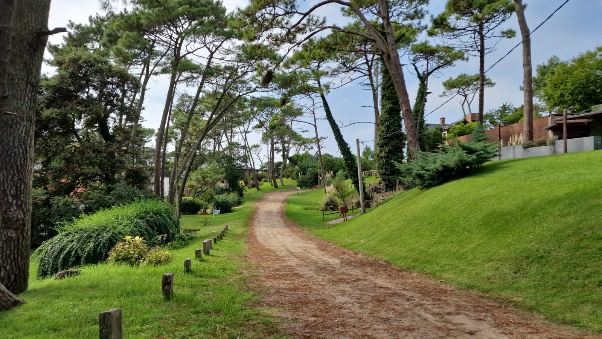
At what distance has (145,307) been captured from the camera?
19.1 feet

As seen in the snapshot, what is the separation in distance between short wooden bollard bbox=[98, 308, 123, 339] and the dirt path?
200cm

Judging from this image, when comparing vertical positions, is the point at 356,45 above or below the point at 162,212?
above

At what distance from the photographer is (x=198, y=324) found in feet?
16.8

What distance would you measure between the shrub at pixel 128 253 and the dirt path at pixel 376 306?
2984mm

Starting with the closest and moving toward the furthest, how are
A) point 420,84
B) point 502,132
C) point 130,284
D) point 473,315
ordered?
point 473,315 < point 130,284 < point 502,132 < point 420,84

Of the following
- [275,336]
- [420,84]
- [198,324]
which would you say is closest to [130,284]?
[198,324]

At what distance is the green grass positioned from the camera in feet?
15.9

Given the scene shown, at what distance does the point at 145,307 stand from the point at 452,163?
12402 mm

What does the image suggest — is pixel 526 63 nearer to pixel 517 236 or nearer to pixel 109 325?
pixel 517 236

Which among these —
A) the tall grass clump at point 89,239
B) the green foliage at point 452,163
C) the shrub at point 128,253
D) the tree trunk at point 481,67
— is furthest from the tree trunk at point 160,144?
the tree trunk at point 481,67

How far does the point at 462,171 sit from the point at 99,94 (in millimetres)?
19694

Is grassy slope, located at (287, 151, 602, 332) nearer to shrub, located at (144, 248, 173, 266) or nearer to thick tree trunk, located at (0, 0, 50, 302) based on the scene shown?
shrub, located at (144, 248, 173, 266)

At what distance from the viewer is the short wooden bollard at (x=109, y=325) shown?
142 inches

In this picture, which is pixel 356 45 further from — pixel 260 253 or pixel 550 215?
pixel 550 215
